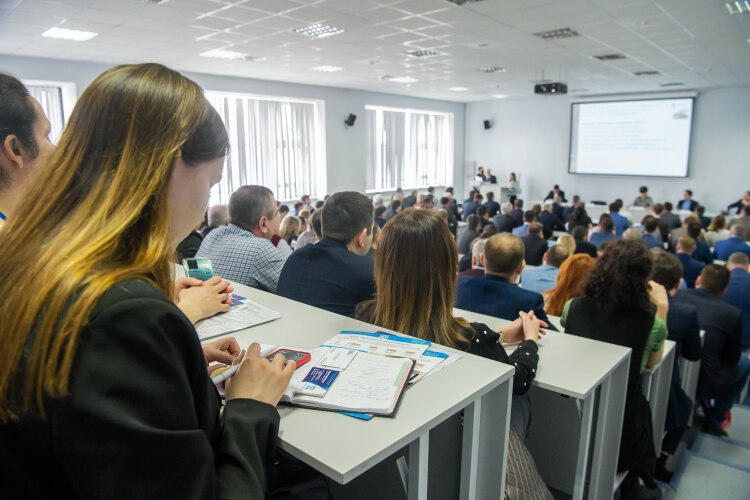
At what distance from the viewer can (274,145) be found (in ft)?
34.7

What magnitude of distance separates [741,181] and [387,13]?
10.4 metres

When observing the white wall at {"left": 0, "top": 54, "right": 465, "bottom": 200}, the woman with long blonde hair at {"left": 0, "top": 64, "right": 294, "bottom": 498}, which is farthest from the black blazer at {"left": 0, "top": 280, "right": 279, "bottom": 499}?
the white wall at {"left": 0, "top": 54, "right": 465, "bottom": 200}

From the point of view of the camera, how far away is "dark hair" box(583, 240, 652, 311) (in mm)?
2221

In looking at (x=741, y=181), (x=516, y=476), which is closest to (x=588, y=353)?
(x=516, y=476)

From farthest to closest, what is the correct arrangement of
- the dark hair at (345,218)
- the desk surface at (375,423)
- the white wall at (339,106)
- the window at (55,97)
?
1. the white wall at (339,106)
2. the window at (55,97)
3. the dark hair at (345,218)
4. the desk surface at (375,423)

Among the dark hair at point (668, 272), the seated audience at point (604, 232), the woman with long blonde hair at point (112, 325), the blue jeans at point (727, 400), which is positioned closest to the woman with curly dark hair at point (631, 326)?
the dark hair at point (668, 272)

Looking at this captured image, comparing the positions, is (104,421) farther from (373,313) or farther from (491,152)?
(491,152)

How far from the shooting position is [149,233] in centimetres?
68

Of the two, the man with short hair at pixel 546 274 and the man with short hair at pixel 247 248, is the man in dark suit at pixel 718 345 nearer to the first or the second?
the man with short hair at pixel 546 274

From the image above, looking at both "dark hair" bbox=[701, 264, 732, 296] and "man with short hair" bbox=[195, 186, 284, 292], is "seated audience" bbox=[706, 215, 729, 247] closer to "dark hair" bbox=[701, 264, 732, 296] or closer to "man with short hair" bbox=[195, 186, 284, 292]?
"dark hair" bbox=[701, 264, 732, 296]

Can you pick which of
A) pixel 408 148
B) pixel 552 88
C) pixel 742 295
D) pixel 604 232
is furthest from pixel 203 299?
pixel 408 148

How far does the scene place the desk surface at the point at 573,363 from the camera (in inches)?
58.8

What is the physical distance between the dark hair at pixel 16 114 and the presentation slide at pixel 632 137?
13.4 meters

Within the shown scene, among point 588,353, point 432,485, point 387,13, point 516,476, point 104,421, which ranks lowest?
point 516,476
